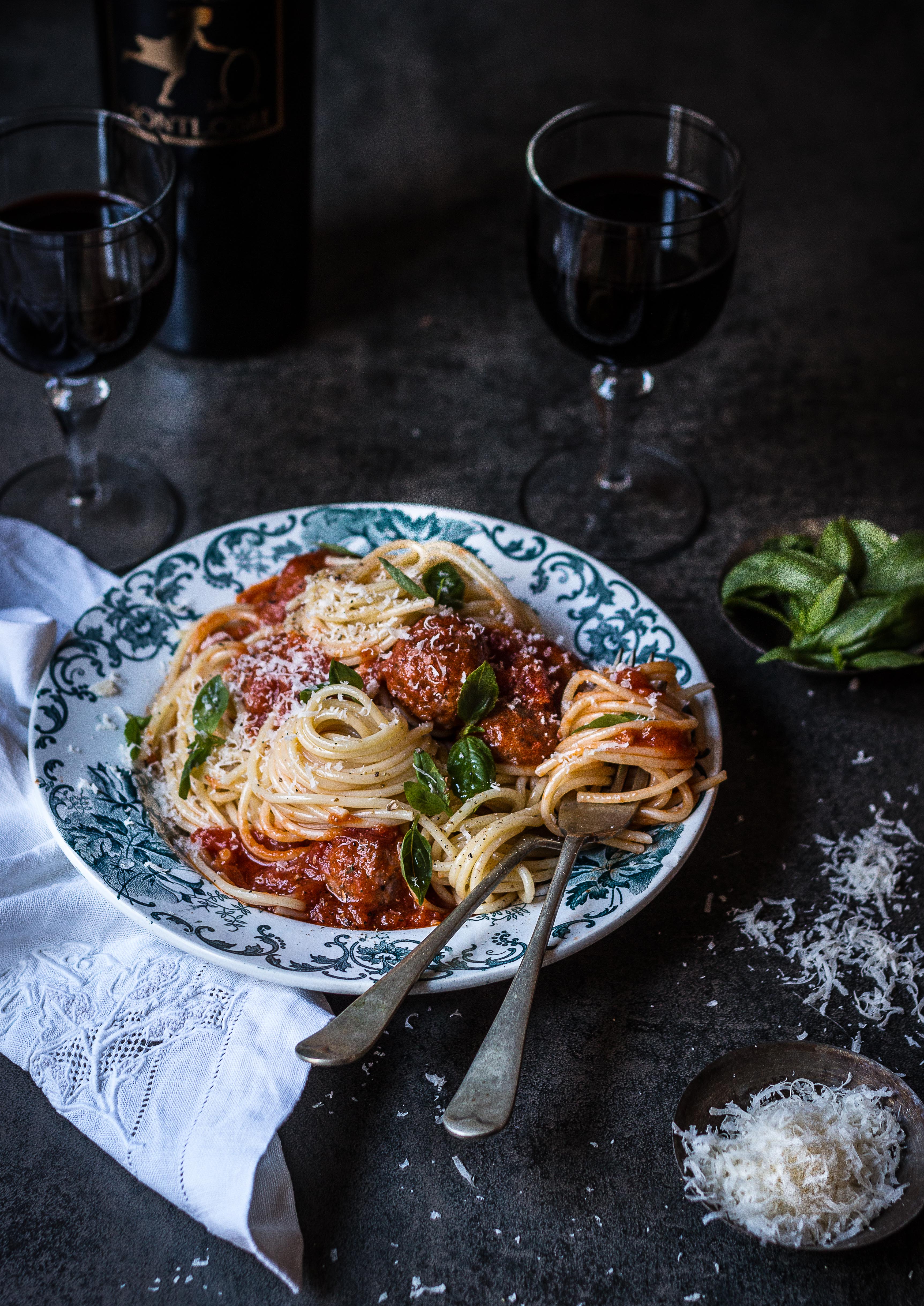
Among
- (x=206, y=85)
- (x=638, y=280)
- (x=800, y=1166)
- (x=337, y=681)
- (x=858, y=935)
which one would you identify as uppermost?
(x=206, y=85)

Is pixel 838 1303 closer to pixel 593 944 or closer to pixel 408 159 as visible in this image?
pixel 593 944

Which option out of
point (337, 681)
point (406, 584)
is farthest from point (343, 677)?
point (406, 584)

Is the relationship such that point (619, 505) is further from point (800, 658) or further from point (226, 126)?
point (226, 126)

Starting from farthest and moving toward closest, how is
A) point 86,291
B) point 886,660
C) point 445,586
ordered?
point 886,660 < point 86,291 < point 445,586

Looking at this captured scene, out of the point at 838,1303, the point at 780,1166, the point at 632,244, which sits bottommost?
the point at 838,1303

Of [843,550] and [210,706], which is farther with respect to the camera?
[843,550]

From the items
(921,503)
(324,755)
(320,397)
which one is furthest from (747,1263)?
(320,397)

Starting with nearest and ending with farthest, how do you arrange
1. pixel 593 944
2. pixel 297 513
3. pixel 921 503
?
pixel 593 944 < pixel 297 513 < pixel 921 503

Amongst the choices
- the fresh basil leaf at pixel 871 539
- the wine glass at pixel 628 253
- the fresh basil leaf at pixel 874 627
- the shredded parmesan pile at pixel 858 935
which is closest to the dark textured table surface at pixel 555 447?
the shredded parmesan pile at pixel 858 935
